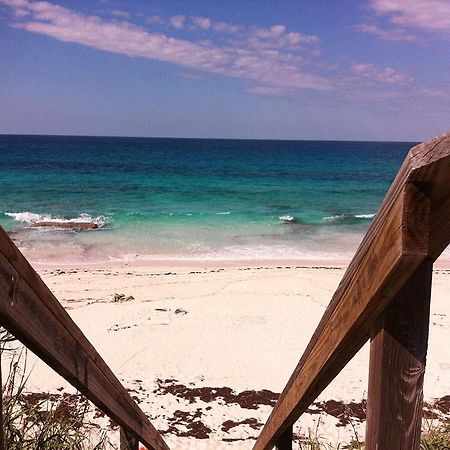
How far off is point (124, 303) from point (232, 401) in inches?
210

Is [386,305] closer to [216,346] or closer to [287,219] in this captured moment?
[216,346]

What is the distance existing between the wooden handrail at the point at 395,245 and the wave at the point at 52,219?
24.2 metres

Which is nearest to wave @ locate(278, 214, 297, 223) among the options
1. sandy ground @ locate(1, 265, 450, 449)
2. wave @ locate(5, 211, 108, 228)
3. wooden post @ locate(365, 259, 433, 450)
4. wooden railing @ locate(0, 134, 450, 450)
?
wave @ locate(5, 211, 108, 228)

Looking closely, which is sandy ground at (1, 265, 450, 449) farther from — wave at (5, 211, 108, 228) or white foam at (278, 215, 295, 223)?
white foam at (278, 215, 295, 223)

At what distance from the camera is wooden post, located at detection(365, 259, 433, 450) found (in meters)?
0.93

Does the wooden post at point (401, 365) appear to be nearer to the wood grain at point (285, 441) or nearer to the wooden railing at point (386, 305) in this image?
the wooden railing at point (386, 305)

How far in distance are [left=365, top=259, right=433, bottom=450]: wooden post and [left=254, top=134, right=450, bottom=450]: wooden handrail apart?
Answer: 3cm

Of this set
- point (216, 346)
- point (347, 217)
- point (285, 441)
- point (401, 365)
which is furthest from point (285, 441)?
point (347, 217)

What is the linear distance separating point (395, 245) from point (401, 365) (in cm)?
26

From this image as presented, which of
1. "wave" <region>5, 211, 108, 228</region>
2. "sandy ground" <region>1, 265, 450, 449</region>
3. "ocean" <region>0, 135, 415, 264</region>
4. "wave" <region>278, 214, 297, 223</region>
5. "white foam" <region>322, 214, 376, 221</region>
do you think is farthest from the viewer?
"white foam" <region>322, 214, 376, 221</region>

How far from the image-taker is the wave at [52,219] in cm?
2523

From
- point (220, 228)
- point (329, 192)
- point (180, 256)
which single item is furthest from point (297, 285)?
point (329, 192)

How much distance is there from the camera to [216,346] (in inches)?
350

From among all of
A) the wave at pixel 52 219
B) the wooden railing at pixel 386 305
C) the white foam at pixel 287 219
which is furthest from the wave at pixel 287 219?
the wooden railing at pixel 386 305
